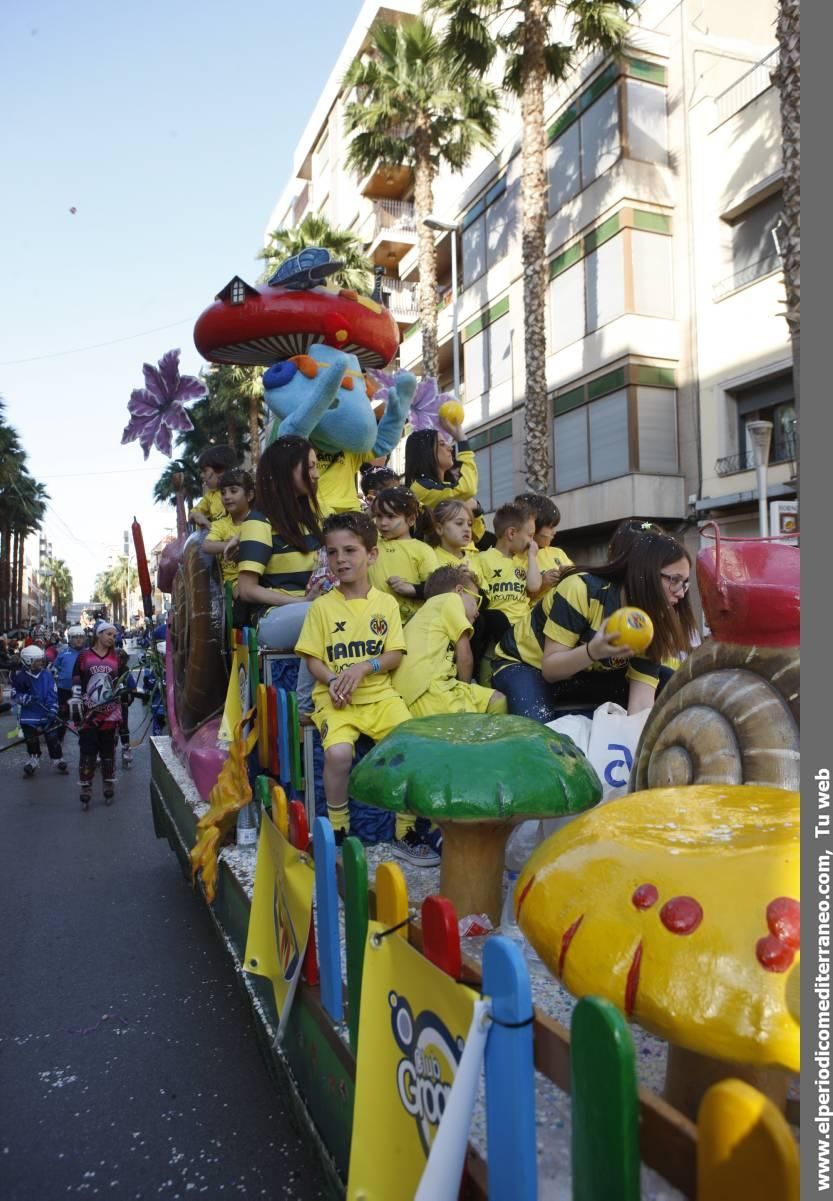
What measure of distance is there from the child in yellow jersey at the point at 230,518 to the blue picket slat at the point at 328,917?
8.50 feet

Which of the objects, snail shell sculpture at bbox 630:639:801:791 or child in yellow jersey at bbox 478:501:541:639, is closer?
snail shell sculpture at bbox 630:639:801:791

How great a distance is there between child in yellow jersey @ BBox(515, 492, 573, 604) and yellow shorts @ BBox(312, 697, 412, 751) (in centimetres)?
146

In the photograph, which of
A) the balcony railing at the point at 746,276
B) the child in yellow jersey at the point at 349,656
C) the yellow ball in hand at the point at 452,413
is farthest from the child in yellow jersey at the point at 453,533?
the balcony railing at the point at 746,276

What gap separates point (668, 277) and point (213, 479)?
13890 mm

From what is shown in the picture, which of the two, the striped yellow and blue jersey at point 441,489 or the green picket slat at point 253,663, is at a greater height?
the striped yellow and blue jersey at point 441,489

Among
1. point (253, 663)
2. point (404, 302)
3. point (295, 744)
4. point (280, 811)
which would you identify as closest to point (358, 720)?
point (295, 744)

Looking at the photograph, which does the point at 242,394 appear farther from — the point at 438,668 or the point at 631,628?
the point at 631,628

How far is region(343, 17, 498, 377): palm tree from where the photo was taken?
17.1 meters

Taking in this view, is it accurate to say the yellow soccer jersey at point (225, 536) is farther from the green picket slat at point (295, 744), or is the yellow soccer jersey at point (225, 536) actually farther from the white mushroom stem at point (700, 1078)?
the white mushroom stem at point (700, 1078)

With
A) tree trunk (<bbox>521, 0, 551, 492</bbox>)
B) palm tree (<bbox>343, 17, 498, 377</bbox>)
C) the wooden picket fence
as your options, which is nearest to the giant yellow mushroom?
the wooden picket fence

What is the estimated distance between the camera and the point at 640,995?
1.11 meters

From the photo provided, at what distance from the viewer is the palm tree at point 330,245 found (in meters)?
21.6

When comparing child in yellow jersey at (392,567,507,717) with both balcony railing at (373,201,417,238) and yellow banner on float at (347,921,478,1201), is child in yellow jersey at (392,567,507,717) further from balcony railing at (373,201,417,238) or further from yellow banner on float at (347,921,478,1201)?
balcony railing at (373,201,417,238)

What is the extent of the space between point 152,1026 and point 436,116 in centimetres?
1857
